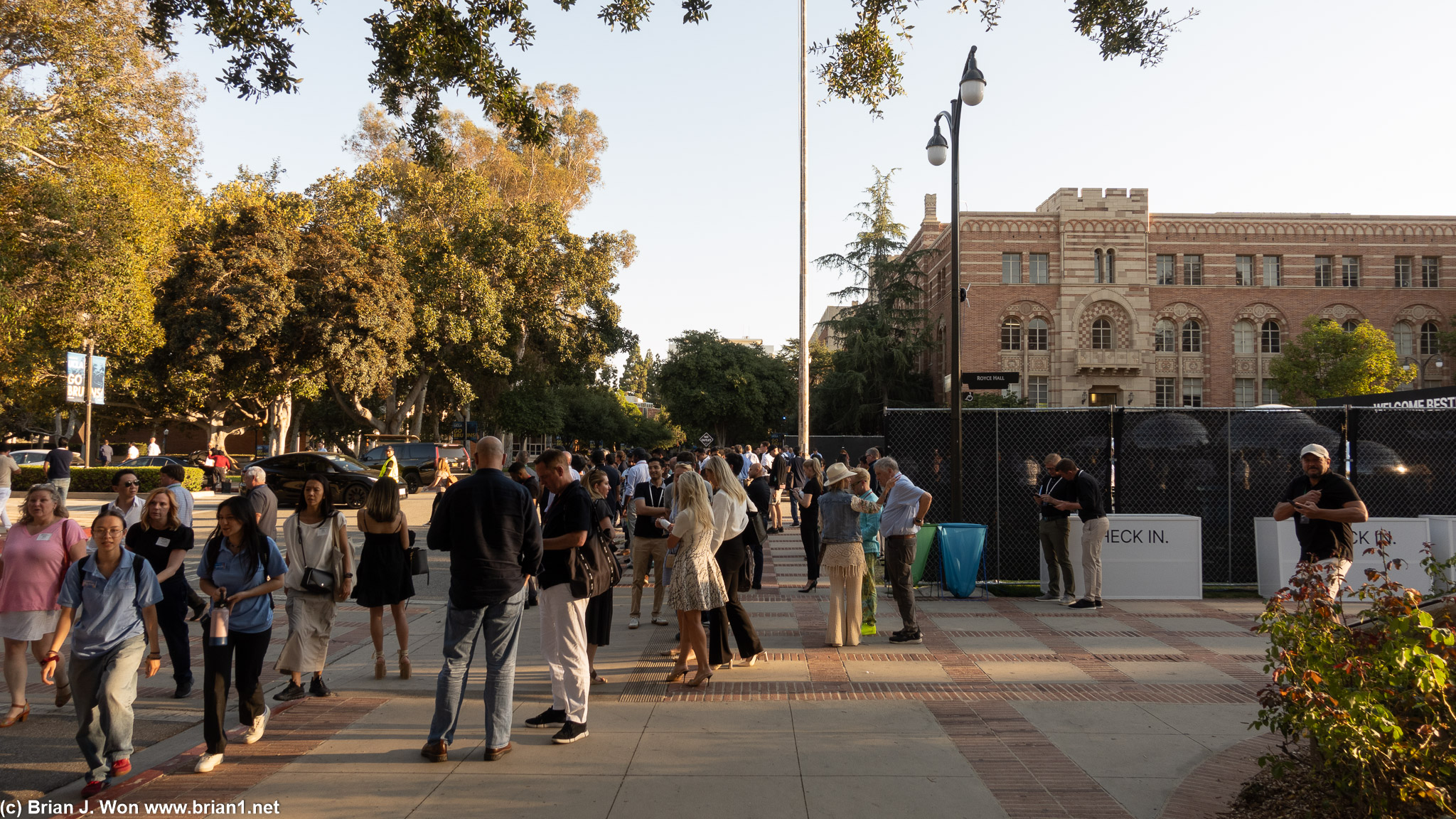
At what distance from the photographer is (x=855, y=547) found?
8242mm

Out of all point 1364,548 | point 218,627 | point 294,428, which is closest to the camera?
point 218,627

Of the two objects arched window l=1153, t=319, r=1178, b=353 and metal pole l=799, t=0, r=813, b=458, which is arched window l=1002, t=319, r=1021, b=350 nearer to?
arched window l=1153, t=319, r=1178, b=353

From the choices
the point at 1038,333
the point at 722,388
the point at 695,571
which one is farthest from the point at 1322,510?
the point at 722,388

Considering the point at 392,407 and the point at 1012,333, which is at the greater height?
the point at 1012,333

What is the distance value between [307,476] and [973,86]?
18701 millimetres

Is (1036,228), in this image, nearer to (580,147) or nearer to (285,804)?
(580,147)

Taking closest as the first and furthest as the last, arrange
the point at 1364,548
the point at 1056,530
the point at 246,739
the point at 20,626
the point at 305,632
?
1. the point at 246,739
2. the point at 20,626
3. the point at 305,632
4. the point at 1056,530
5. the point at 1364,548

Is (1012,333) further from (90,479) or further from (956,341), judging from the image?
(90,479)

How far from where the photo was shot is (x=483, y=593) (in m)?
5.24

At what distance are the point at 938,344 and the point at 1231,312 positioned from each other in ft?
49.9

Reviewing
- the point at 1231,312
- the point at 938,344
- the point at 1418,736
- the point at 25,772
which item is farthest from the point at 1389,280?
the point at 25,772

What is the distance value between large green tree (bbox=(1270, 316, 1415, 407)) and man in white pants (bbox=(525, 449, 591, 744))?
144 feet

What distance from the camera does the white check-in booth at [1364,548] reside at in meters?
10.6

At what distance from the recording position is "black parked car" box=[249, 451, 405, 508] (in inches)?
881
